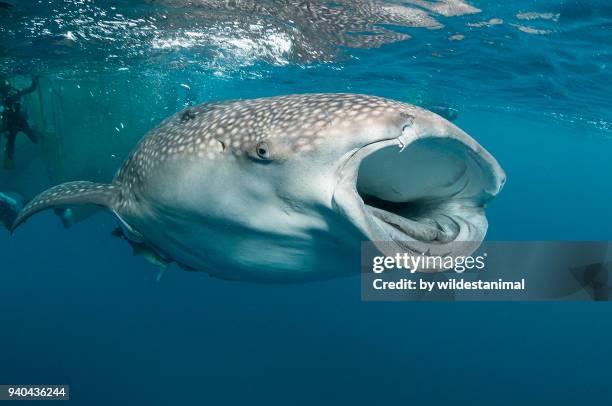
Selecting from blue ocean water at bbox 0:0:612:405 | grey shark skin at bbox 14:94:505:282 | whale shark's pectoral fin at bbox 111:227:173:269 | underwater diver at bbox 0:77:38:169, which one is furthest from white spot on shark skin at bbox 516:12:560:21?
underwater diver at bbox 0:77:38:169

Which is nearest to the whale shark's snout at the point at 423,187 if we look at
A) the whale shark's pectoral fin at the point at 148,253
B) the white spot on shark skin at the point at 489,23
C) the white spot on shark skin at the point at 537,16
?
the whale shark's pectoral fin at the point at 148,253

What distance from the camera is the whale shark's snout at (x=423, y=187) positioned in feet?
6.45

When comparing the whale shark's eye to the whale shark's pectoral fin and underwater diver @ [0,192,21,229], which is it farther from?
underwater diver @ [0,192,21,229]

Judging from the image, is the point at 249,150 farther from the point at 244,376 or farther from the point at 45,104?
the point at 244,376

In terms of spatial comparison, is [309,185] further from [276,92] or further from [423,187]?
[276,92]

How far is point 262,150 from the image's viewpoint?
89.1 inches

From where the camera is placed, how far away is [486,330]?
85.9 ft

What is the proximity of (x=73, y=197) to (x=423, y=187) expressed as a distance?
329 cm

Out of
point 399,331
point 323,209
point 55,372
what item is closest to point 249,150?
point 323,209

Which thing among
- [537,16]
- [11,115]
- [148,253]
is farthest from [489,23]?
[11,115]

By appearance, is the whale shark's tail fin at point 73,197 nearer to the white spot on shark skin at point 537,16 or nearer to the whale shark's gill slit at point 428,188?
the whale shark's gill slit at point 428,188

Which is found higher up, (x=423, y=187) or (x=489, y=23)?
(x=489, y=23)

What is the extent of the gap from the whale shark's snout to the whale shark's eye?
46 centimetres

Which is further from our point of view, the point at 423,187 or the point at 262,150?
the point at 423,187
